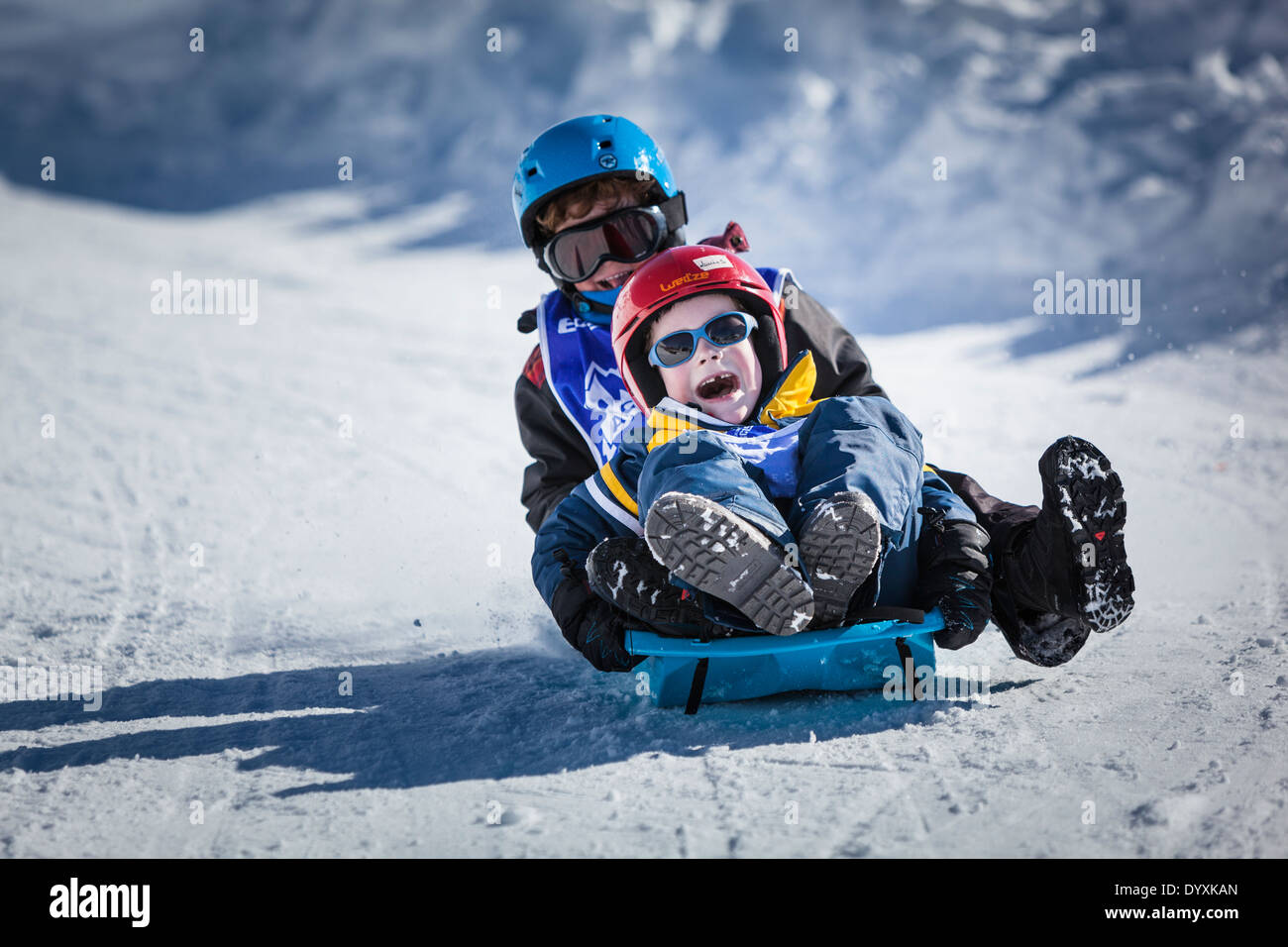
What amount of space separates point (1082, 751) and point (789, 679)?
661 mm

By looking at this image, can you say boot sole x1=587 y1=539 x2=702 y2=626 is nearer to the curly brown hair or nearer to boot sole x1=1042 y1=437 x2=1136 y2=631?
boot sole x1=1042 y1=437 x2=1136 y2=631

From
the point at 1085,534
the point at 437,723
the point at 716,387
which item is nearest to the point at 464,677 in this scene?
the point at 437,723

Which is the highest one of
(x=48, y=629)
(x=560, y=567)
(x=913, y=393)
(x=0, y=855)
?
(x=913, y=393)

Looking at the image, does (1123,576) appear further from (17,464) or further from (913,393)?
(913,393)

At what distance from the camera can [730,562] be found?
202cm

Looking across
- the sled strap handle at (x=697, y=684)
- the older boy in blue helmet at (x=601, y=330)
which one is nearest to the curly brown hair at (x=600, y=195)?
the older boy in blue helmet at (x=601, y=330)

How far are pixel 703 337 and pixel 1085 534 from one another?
1.10m

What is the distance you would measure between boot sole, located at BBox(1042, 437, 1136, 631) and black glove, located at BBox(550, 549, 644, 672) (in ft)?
3.47

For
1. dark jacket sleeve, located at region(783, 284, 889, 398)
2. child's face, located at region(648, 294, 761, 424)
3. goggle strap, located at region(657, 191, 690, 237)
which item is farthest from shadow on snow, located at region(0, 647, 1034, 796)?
goggle strap, located at region(657, 191, 690, 237)

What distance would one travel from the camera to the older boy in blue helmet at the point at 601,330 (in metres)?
2.47

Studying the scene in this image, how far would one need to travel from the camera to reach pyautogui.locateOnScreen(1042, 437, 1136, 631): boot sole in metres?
2.18

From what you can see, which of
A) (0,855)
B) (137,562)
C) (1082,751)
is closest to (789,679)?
(1082,751)

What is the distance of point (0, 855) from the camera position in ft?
5.37

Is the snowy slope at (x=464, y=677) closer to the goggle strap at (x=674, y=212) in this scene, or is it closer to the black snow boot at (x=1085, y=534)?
the black snow boot at (x=1085, y=534)
